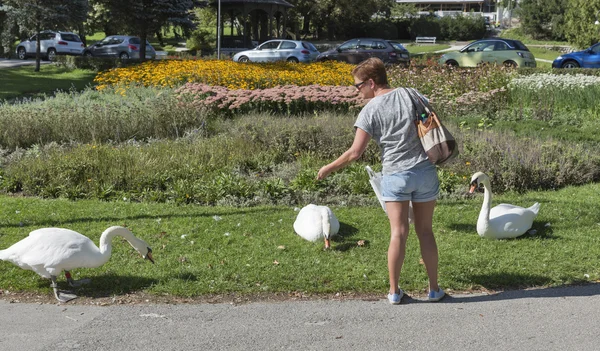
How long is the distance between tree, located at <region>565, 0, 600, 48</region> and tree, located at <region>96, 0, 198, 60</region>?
19861 mm

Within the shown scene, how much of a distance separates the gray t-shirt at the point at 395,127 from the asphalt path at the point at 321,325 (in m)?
1.06

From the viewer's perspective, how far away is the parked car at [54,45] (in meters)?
32.7

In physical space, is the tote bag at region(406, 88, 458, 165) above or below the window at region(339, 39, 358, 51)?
below

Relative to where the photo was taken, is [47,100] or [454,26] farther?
[454,26]

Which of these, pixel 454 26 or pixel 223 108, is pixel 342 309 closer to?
pixel 223 108

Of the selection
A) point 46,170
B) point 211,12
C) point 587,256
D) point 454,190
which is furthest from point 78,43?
point 587,256

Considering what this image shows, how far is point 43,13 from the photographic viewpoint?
24125mm

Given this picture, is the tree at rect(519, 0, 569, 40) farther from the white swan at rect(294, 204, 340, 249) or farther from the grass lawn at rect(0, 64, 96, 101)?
the white swan at rect(294, 204, 340, 249)

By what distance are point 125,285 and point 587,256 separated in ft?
12.7

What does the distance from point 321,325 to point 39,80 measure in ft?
70.3

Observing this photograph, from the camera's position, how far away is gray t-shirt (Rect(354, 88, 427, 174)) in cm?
446

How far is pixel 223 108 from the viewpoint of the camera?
12125 millimetres

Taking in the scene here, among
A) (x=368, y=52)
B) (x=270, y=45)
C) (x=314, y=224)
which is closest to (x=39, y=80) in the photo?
(x=270, y=45)

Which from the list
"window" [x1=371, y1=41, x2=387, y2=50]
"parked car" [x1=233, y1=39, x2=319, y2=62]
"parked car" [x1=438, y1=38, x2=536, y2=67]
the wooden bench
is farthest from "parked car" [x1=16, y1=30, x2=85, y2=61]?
the wooden bench
